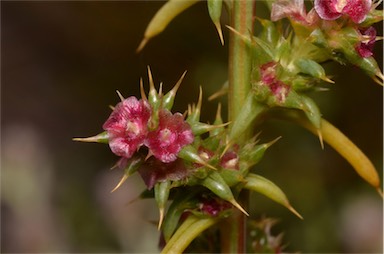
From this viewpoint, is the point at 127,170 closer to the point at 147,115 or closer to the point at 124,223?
the point at 147,115

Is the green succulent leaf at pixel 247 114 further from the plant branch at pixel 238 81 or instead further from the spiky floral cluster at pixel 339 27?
the spiky floral cluster at pixel 339 27

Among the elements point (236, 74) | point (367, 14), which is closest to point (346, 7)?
point (367, 14)

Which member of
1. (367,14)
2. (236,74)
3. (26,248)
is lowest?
(26,248)

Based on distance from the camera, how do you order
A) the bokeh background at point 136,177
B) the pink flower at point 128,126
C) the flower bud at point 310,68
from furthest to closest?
the bokeh background at point 136,177 < the flower bud at point 310,68 < the pink flower at point 128,126

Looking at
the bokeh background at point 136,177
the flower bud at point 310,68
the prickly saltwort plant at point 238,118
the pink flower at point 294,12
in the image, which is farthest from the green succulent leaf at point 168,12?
the bokeh background at point 136,177

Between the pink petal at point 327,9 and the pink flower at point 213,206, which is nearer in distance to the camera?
the pink petal at point 327,9

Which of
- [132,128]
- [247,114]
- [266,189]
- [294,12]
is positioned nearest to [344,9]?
[294,12]

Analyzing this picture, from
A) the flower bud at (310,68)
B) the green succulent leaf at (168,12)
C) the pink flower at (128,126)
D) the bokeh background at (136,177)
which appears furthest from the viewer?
the bokeh background at (136,177)

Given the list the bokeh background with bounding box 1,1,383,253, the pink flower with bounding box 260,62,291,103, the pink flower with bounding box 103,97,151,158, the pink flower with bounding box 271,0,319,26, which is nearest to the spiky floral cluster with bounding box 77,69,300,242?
the pink flower with bounding box 103,97,151,158

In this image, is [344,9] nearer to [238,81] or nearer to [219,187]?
[238,81]
